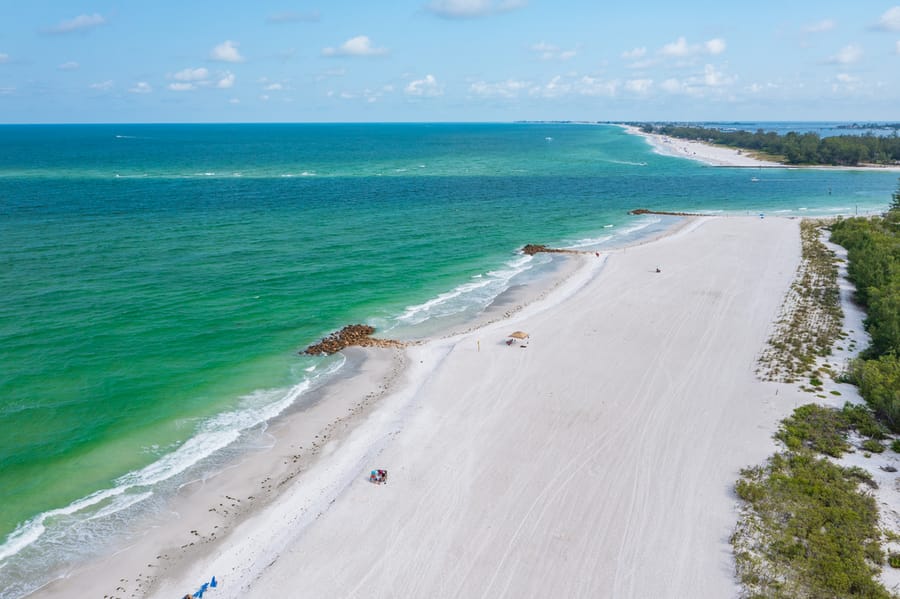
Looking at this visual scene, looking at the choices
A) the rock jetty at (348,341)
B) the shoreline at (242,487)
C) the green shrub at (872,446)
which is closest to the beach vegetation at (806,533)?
the green shrub at (872,446)

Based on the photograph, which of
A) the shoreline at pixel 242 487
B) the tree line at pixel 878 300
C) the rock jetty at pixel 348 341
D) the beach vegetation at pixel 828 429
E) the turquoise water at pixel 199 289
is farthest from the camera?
the rock jetty at pixel 348 341

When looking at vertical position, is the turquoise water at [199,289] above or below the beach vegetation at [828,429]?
above

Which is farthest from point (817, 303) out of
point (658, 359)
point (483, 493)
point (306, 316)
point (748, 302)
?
point (306, 316)

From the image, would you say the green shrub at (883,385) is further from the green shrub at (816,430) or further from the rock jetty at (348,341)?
the rock jetty at (348,341)

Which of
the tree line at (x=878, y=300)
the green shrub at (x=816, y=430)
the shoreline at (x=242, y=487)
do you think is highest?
the tree line at (x=878, y=300)

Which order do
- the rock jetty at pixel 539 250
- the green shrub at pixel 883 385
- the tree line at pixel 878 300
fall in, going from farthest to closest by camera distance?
the rock jetty at pixel 539 250
the tree line at pixel 878 300
the green shrub at pixel 883 385

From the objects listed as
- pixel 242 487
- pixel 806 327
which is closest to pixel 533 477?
pixel 242 487

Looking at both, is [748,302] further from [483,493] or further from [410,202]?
[410,202]
